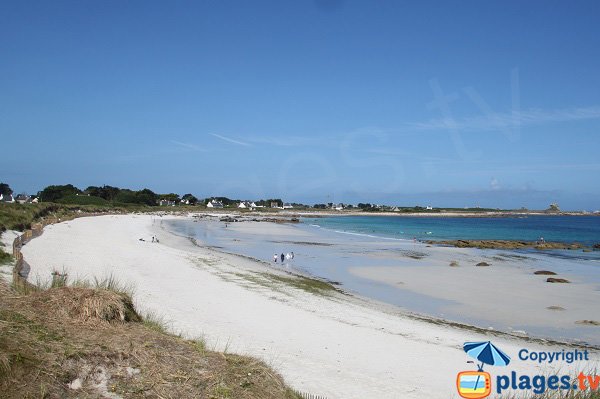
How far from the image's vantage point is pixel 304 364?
8.71 metres

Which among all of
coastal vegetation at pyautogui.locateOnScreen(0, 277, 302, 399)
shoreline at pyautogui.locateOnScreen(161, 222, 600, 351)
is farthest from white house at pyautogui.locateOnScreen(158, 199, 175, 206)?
coastal vegetation at pyautogui.locateOnScreen(0, 277, 302, 399)

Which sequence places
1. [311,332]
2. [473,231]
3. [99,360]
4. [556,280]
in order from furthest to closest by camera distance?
[473,231] < [556,280] < [311,332] < [99,360]

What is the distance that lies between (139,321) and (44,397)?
112 inches

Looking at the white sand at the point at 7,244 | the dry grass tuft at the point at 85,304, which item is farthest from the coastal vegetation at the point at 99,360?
the white sand at the point at 7,244

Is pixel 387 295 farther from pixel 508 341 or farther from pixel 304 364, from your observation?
pixel 304 364

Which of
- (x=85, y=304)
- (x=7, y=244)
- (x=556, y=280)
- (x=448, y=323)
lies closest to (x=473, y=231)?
(x=556, y=280)

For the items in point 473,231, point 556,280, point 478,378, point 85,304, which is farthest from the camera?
point 473,231

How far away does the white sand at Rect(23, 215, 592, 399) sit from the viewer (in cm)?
816

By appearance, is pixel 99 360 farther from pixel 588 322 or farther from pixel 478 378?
pixel 588 322

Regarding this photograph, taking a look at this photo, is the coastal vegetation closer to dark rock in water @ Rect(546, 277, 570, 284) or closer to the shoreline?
the shoreline

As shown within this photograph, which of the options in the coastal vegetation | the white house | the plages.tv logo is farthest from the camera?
the white house

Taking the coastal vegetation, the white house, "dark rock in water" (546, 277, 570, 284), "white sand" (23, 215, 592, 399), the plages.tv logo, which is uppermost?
the white house

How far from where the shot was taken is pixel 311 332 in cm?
1128

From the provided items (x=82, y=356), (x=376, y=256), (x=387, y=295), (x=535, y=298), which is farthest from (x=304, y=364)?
(x=376, y=256)
